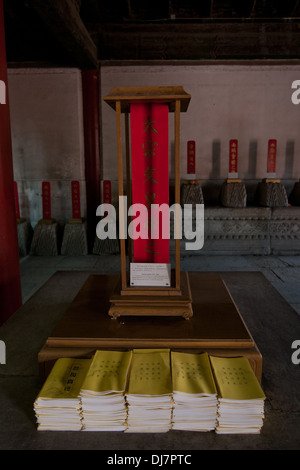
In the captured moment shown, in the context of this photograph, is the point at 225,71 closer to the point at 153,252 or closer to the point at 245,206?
the point at 245,206

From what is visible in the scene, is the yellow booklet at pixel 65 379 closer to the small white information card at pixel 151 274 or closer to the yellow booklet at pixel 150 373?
the yellow booklet at pixel 150 373

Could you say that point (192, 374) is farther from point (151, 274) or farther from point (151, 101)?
point (151, 101)

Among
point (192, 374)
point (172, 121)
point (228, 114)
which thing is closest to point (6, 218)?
point (192, 374)

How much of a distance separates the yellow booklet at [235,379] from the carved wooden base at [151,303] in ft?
0.87

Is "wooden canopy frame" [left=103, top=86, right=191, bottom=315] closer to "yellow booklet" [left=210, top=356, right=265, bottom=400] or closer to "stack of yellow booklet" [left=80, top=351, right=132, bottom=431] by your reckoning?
"yellow booklet" [left=210, top=356, right=265, bottom=400]

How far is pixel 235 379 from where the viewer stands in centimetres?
123

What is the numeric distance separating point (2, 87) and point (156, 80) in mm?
3323

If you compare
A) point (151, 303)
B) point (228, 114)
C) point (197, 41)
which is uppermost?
point (197, 41)

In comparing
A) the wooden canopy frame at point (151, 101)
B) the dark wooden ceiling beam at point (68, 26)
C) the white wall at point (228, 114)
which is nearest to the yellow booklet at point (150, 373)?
the wooden canopy frame at point (151, 101)

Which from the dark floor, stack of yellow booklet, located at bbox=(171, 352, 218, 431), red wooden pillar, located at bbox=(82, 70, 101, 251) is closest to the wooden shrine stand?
the dark floor

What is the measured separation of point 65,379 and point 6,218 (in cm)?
175

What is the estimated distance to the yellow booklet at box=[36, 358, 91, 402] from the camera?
46.0 inches

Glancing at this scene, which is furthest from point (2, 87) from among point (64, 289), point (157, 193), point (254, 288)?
point (254, 288)

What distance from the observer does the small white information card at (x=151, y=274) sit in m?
1.57
